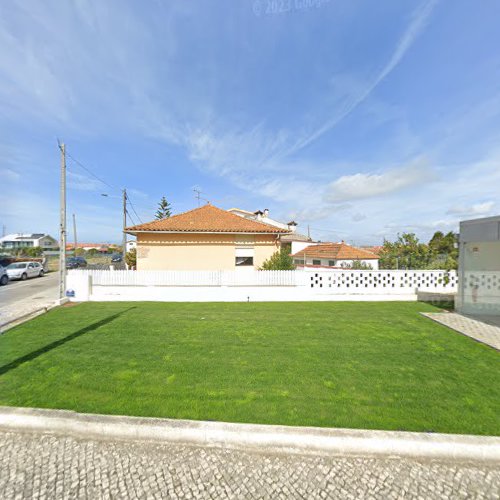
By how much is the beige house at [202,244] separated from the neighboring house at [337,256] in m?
10.0

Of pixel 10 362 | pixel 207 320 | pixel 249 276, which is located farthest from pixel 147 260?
pixel 10 362

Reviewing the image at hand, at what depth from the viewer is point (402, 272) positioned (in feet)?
34.0

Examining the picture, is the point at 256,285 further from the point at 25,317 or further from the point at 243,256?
the point at 25,317

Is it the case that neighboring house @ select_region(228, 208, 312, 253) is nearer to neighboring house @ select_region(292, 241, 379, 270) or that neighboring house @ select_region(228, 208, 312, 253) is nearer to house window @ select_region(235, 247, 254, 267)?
neighboring house @ select_region(292, 241, 379, 270)

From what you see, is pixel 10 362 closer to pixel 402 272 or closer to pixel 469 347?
pixel 469 347

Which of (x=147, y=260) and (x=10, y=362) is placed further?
(x=147, y=260)

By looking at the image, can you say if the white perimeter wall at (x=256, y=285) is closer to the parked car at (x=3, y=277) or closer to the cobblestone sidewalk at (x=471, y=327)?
the cobblestone sidewalk at (x=471, y=327)

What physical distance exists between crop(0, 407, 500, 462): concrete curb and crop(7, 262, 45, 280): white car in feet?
70.9

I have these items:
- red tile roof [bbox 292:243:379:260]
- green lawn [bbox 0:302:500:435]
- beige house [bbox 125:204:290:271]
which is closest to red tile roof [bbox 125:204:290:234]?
beige house [bbox 125:204:290:271]

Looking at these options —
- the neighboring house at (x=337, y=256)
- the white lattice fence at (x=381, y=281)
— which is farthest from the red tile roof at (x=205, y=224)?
the neighboring house at (x=337, y=256)

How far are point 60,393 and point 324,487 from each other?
3552mm

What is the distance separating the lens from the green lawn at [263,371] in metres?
3.14

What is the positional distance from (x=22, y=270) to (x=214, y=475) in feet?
79.0

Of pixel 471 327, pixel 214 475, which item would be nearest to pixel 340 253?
pixel 471 327
